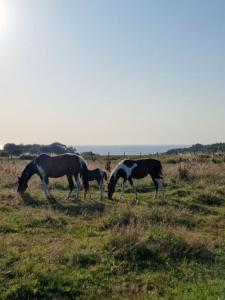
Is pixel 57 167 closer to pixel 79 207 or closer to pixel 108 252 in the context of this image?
pixel 79 207

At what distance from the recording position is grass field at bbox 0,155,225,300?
8.77 meters

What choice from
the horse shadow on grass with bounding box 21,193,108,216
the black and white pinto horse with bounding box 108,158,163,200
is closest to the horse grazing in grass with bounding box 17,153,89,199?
the black and white pinto horse with bounding box 108,158,163,200

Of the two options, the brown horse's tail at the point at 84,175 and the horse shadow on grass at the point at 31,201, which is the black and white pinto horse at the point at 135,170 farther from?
the horse shadow on grass at the point at 31,201

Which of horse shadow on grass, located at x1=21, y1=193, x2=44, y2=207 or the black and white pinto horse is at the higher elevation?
the black and white pinto horse

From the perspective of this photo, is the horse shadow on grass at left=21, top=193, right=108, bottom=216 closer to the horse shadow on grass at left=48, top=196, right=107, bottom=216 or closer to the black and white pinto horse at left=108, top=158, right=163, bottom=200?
the horse shadow on grass at left=48, top=196, right=107, bottom=216

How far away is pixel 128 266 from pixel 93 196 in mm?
11543

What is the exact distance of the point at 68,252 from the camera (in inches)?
419

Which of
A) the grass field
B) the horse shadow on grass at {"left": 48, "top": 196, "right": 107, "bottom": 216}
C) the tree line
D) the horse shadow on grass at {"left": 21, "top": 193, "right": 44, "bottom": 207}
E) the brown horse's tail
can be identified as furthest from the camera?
the tree line

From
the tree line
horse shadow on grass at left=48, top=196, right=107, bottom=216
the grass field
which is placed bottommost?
the grass field

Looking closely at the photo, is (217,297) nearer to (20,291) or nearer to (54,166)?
(20,291)

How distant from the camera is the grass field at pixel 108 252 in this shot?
8.77 metres

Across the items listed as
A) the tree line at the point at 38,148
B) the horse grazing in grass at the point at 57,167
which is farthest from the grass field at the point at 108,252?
the tree line at the point at 38,148

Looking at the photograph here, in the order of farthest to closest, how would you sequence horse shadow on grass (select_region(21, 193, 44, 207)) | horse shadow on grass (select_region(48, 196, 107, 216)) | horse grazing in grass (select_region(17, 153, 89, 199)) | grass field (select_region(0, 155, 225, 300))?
horse grazing in grass (select_region(17, 153, 89, 199)) → horse shadow on grass (select_region(21, 193, 44, 207)) → horse shadow on grass (select_region(48, 196, 107, 216)) → grass field (select_region(0, 155, 225, 300))

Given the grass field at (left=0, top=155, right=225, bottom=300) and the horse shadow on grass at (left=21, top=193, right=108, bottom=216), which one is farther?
the horse shadow on grass at (left=21, top=193, right=108, bottom=216)
